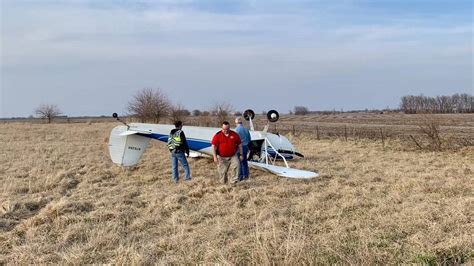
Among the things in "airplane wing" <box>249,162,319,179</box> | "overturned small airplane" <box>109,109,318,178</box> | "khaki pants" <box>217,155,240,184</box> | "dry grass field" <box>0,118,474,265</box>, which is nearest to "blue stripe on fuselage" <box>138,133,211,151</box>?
"overturned small airplane" <box>109,109,318,178</box>

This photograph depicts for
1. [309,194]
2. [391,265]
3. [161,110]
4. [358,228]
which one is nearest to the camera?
[391,265]

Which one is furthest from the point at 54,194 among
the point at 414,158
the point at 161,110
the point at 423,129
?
the point at 161,110

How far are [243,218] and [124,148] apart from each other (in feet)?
24.8

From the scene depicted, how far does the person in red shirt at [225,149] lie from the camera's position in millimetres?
10719

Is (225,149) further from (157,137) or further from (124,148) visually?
(124,148)

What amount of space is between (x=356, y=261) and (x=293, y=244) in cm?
72

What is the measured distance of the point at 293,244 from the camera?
16.8 ft

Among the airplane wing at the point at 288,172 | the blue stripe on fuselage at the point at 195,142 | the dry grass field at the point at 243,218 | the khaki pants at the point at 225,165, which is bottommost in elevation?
the dry grass field at the point at 243,218

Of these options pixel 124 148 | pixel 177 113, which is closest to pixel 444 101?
pixel 177 113

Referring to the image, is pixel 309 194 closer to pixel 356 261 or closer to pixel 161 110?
pixel 356 261

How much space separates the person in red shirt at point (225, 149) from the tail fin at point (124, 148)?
13.8 ft

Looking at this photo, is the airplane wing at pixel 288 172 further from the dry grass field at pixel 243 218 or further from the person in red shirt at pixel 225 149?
the person in red shirt at pixel 225 149

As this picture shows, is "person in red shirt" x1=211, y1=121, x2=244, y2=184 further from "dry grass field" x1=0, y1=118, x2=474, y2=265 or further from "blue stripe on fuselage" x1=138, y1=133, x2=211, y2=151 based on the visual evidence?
"blue stripe on fuselage" x1=138, y1=133, x2=211, y2=151

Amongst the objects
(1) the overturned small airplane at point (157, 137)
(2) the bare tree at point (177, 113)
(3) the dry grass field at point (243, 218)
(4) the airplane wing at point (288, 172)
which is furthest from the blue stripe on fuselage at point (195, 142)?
(2) the bare tree at point (177, 113)
